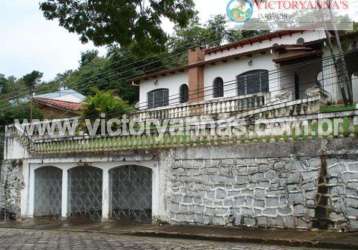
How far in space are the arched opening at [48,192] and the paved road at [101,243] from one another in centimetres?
488

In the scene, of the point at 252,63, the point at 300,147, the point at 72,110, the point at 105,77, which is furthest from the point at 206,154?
the point at 105,77

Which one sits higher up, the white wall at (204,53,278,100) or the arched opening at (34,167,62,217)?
the white wall at (204,53,278,100)

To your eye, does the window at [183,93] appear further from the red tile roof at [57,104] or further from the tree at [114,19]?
the tree at [114,19]

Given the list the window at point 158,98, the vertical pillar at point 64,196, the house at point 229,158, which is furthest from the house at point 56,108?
the vertical pillar at point 64,196

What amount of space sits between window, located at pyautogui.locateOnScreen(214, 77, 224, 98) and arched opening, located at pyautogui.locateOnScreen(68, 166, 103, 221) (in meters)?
9.50

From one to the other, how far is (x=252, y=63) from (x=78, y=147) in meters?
9.94

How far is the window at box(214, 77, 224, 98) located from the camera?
23.7 m

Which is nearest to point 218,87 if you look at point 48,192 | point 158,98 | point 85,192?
point 158,98

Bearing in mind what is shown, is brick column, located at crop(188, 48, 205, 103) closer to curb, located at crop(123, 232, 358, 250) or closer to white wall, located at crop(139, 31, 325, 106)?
white wall, located at crop(139, 31, 325, 106)

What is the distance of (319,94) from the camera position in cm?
1612

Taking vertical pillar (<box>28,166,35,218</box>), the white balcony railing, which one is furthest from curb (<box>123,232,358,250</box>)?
the white balcony railing

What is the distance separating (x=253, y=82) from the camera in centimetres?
2216

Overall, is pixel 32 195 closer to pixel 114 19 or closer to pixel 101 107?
pixel 101 107

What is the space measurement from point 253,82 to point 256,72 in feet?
1.55
